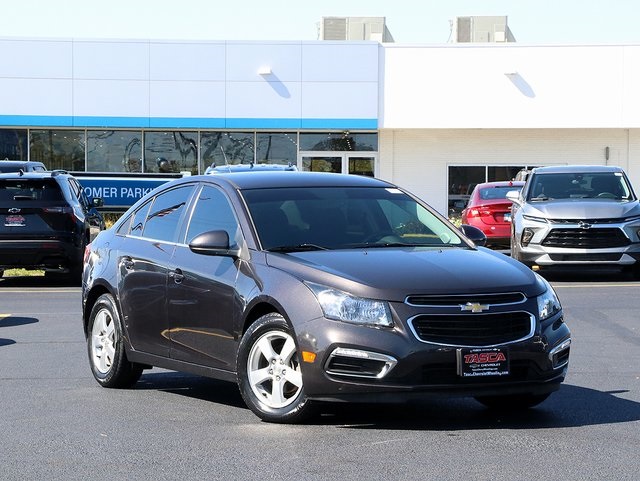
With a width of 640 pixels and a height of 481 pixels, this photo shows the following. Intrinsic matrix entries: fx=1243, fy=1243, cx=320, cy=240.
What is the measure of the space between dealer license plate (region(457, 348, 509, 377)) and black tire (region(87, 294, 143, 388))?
300cm

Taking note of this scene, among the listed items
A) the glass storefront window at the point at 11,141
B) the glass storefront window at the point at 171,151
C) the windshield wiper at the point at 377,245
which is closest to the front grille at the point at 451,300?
the windshield wiper at the point at 377,245

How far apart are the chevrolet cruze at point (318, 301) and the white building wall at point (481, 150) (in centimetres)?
3031

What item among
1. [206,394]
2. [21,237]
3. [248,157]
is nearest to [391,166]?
[248,157]

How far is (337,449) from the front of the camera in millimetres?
6699

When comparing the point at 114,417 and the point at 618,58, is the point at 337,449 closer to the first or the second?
the point at 114,417

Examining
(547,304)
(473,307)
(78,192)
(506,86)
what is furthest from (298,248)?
(506,86)

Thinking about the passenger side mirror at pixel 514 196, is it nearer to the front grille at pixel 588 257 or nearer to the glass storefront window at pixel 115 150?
the front grille at pixel 588 257

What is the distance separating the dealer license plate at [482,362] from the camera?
701 centimetres

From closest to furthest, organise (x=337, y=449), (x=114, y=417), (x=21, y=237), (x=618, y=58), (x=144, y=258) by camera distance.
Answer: (x=337, y=449) → (x=114, y=417) → (x=144, y=258) → (x=21, y=237) → (x=618, y=58)

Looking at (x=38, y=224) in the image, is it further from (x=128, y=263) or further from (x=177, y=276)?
(x=177, y=276)

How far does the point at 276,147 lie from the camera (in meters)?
39.4

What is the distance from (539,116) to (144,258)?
1204 inches

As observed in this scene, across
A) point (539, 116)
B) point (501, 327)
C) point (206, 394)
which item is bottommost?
point (206, 394)

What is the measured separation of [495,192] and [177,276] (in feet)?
56.0
